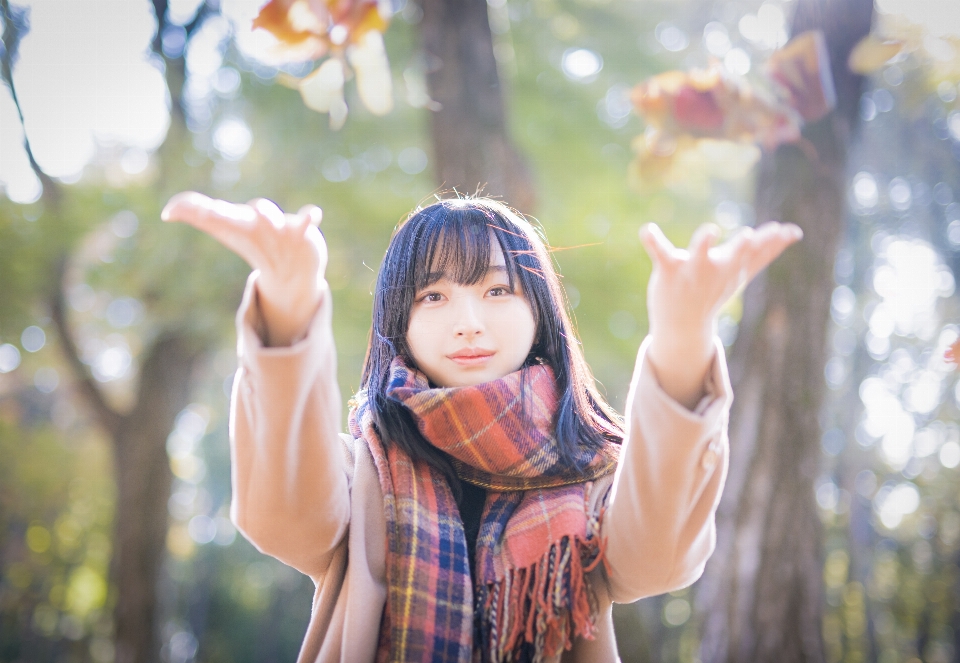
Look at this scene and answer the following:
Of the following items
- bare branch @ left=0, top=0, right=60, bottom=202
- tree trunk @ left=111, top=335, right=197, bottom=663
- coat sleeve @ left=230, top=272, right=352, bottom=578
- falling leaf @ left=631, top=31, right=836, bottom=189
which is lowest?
tree trunk @ left=111, top=335, right=197, bottom=663

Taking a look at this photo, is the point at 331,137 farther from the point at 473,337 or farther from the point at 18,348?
the point at 473,337

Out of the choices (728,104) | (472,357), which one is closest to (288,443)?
(472,357)

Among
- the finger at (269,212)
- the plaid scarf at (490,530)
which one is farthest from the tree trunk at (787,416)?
the finger at (269,212)

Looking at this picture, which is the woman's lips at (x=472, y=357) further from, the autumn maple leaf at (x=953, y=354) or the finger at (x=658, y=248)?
the autumn maple leaf at (x=953, y=354)

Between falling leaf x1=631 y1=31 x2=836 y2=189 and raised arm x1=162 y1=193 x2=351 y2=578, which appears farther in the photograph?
falling leaf x1=631 y1=31 x2=836 y2=189

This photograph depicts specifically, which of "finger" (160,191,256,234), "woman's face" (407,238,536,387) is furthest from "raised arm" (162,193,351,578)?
"woman's face" (407,238,536,387)

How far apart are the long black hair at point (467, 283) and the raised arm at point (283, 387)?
23 cm

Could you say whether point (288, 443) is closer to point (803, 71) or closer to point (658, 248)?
point (658, 248)

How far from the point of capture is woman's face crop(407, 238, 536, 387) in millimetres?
1703

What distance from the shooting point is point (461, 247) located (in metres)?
1.75

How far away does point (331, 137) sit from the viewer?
6500mm

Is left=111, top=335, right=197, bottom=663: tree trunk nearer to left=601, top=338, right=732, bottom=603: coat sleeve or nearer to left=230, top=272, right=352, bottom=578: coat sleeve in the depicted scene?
left=230, top=272, right=352, bottom=578: coat sleeve

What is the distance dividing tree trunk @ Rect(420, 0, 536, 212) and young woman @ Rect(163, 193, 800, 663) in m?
1.66

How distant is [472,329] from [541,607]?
60cm
